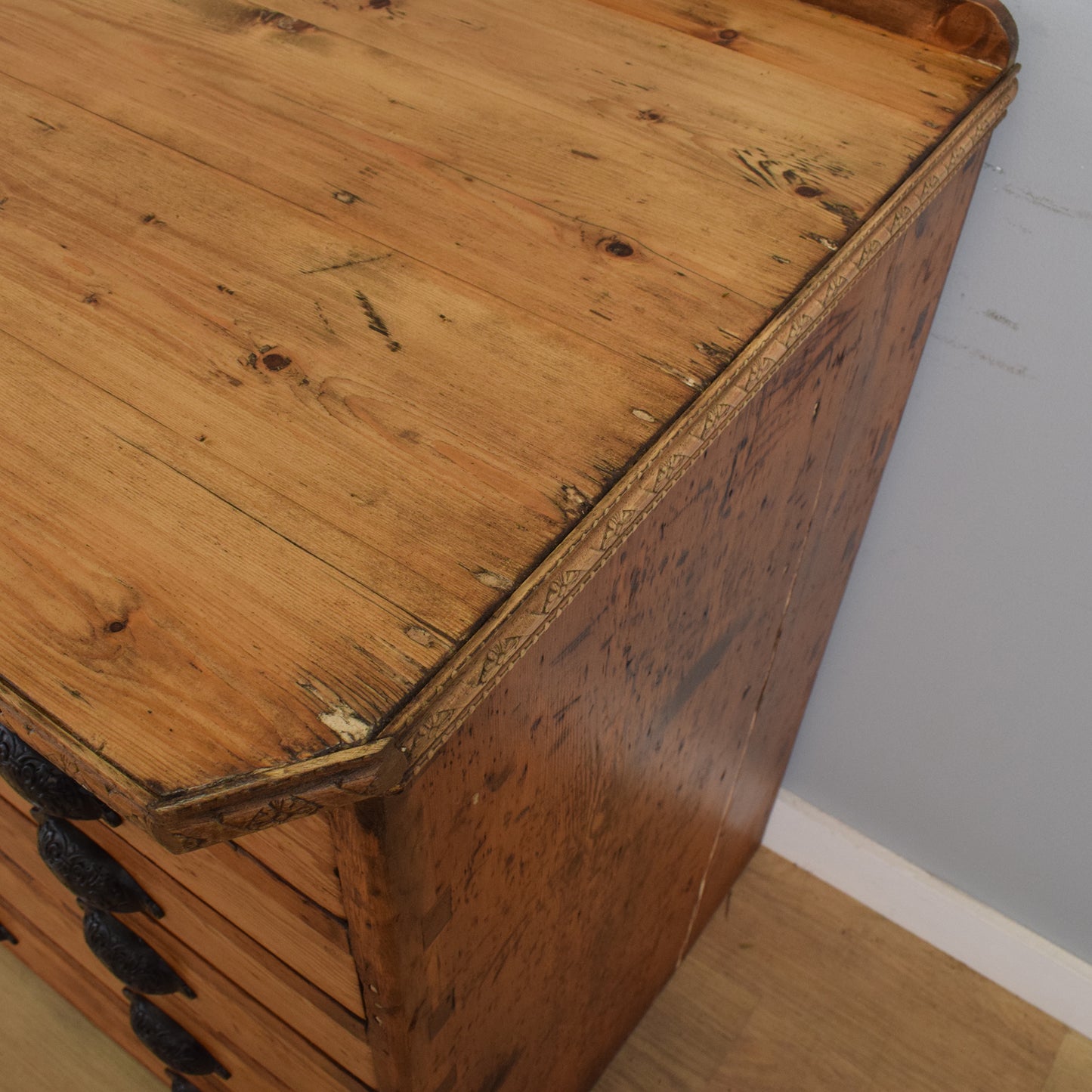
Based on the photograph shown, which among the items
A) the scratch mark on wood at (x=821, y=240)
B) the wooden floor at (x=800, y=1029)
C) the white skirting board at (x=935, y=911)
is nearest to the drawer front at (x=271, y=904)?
the scratch mark on wood at (x=821, y=240)

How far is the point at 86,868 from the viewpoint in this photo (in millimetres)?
815

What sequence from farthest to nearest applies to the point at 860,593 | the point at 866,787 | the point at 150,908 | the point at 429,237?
the point at 866,787
the point at 860,593
the point at 150,908
the point at 429,237

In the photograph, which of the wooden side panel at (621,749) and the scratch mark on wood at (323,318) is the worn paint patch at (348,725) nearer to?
the wooden side panel at (621,749)

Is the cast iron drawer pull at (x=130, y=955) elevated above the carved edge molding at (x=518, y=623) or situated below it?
below

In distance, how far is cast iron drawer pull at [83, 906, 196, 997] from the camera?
0.90 m

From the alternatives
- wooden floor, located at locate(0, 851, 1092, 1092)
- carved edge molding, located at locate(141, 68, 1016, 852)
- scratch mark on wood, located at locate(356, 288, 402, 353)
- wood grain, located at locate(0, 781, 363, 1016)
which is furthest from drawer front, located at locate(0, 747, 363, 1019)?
wooden floor, located at locate(0, 851, 1092, 1092)

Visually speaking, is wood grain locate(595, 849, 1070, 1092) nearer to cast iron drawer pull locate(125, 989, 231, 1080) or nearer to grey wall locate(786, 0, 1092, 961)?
grey wall locate(786, 0, 1092, 961)

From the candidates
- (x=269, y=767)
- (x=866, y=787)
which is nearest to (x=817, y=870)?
(x=866, y=787)

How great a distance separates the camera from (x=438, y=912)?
0.63 m

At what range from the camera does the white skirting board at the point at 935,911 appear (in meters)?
1.34

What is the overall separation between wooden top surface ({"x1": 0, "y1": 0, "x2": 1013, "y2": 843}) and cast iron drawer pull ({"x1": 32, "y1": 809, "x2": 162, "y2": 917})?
0.36m

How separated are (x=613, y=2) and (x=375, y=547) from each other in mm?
615

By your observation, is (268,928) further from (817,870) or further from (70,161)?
(817,870)

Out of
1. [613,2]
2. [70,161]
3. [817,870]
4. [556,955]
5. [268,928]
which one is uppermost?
[613,2]
